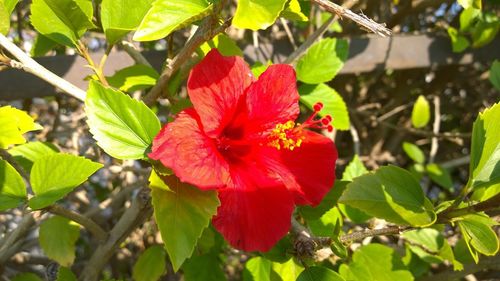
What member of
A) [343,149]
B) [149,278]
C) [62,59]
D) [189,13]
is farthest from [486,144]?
[343,149]

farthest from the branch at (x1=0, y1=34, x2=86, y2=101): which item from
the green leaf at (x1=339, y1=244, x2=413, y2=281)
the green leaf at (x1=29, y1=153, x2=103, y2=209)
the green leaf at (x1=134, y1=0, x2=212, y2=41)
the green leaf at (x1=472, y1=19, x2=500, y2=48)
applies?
the green leaf at (x1=472, y1=19, x2=500, y2=48)

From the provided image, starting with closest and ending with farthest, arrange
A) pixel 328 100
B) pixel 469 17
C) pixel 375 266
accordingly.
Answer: pixel 375 266 < pixel 328 100 < pixel 469 17

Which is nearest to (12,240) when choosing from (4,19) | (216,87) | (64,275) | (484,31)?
(64,275)

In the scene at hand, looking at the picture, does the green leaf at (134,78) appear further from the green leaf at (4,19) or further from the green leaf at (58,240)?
the green leaf at (58,240)

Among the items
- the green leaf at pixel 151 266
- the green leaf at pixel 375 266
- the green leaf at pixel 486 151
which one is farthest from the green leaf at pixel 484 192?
the green leaf at pixel 151 266

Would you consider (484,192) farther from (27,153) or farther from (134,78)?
(27,153)

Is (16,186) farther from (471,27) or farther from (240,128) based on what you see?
(471,27)

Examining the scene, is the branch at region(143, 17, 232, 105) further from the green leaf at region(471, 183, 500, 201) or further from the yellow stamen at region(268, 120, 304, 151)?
the green leaf at region(471, 183, 500, 201)
